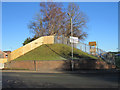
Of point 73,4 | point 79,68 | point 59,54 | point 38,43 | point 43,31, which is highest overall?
point 73,4

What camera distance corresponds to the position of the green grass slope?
29.1 meters

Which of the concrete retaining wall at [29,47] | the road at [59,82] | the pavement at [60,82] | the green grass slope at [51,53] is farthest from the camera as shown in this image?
the concrete retaining wall at [29,47]

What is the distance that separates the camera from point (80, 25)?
4944 centimetres

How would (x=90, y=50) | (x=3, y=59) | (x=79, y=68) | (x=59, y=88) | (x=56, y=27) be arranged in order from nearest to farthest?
(x=59, y=88) < (x=79, y=68) < (x=3, y=59) < (x=90, y=50) < (x=56, y=27)

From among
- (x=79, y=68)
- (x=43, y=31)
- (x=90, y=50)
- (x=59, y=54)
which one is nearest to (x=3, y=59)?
(x=59, y=54)

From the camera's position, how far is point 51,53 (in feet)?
102

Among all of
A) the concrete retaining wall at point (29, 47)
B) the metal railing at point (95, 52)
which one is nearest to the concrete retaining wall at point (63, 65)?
the metal railing at point (95, 52)

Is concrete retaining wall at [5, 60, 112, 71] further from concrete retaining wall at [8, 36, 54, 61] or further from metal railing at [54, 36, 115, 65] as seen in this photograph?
concrete retaining wall at [8, 36, 54, 61]

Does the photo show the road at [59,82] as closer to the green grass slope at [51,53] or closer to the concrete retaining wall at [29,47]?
the green grass slope at [51,53]

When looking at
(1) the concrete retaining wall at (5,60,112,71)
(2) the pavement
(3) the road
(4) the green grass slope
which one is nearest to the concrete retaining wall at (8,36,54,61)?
(4) the green grass slope

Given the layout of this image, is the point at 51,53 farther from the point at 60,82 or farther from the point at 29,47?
the point at 60,82

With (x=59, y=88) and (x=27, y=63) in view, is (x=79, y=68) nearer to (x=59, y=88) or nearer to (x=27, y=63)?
(x=27, y=63)

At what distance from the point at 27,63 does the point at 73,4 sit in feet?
102

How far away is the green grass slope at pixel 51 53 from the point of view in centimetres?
2914
